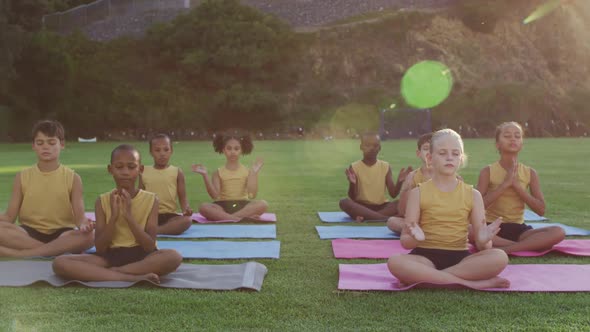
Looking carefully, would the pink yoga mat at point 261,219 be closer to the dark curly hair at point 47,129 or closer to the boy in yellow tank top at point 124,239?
the dark curly hair at point 47,129

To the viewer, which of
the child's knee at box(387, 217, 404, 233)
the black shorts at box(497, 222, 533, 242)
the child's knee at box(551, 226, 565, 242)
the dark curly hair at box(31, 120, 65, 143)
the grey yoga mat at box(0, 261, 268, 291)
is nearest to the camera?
the grey yoga mat at box(0, 261, 268, 291)

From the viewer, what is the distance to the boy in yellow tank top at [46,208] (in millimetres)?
5473

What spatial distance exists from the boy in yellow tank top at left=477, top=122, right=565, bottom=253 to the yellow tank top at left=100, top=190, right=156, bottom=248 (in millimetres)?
2915

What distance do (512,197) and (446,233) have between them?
1632 mm

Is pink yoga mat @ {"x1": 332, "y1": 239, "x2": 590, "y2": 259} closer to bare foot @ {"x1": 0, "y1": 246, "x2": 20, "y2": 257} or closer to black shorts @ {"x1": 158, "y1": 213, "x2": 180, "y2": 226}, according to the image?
black shorts @ {"x1": 158, "y1": 213, "x2": 180, "y2": 226}

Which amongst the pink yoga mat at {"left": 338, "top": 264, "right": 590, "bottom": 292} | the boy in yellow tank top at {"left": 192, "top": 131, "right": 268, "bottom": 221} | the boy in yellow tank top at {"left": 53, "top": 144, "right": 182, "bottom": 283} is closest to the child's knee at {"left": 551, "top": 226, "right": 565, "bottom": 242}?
the pink yoga mat at {"left": 338, "top": 264, "right": 590, "bottom": 292}

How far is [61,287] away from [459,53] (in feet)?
155

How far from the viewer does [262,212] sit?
26.5 feet

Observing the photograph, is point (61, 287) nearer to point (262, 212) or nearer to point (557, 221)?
point (262, 212)

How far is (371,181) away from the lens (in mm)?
8039

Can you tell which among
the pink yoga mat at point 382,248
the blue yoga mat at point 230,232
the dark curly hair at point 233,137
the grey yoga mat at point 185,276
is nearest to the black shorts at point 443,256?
the pink yoga mat at point 382,248

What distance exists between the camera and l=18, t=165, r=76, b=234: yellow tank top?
5.59 meters

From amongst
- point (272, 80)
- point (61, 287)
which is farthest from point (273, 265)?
point (272, 80)

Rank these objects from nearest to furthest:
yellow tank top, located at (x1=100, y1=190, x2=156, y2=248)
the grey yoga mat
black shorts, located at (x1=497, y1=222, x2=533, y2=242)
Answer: the grey yoga mat → yellow tank top, located at (x1=100, y1=190, x2=156, y2=248) → black shorts, located at (x1=497, y1=222, x2=533, y2=242)
